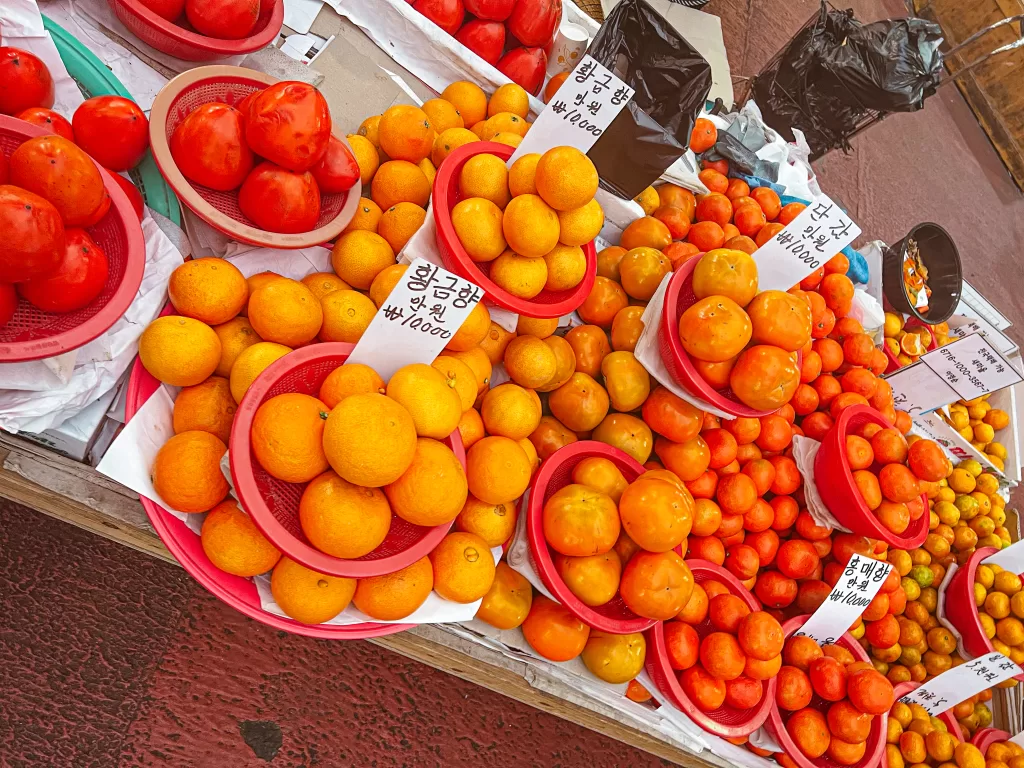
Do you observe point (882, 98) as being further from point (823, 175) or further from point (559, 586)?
point (559, 586)

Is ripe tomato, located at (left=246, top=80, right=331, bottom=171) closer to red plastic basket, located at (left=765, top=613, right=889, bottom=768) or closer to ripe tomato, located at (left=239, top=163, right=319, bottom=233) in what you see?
ripe tomato, located at (left=239, top=163, right=319, bottom=233)

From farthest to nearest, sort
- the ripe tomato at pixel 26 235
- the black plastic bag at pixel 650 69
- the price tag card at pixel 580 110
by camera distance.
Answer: the black plastic bag at pixel 650 69, the price tag card at pixel 580 110, the ripe tomato at pixel 26 235

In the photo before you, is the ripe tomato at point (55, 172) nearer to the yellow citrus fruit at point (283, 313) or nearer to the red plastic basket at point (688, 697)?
the yellow citrus fruit at point (283, 313)

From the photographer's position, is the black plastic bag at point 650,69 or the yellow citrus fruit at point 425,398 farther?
the black plastic bag at point 650,69

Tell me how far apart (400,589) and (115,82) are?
1291 millimetres

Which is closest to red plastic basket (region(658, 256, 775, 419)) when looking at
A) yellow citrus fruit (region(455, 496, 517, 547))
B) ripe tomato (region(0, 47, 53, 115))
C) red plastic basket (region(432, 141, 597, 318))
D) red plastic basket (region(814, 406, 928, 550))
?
red plastic basket (region(432, 141, 597, 318))

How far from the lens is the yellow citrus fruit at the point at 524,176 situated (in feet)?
4.27

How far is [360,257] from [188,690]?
1349mm

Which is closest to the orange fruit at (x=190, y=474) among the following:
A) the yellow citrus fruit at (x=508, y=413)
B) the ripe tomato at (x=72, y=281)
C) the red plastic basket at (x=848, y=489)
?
the ripe tomato at (x=72, y=281)

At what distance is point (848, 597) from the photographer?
1.52 meters

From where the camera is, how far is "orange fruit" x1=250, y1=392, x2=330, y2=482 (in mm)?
955

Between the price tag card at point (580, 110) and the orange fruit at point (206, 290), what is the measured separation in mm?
676

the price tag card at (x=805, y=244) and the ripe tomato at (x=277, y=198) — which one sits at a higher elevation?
the price tag card at (x=805, y=244)

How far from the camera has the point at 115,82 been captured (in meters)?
1.36
